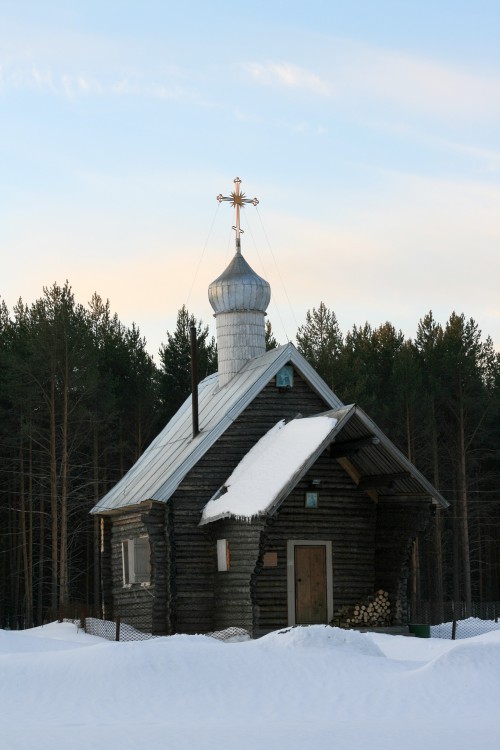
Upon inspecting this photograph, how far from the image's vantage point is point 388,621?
27.3m

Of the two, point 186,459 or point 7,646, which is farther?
point 186,459

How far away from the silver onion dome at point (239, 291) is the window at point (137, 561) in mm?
6936

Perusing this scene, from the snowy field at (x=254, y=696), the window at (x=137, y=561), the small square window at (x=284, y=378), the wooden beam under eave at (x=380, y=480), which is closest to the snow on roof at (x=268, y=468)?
the small square window at (x=284, y=378)

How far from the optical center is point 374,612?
2719cm

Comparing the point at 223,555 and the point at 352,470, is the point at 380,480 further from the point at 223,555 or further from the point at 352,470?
the point at 223,555

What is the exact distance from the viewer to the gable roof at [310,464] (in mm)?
24672

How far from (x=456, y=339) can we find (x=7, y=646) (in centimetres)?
3001

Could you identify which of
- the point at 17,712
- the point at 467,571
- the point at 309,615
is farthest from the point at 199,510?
the point at 467,571

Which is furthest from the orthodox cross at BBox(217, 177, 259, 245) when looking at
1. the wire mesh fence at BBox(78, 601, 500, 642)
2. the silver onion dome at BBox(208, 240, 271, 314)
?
the wire mesh fence at BBox(78, 601, 500, 642)

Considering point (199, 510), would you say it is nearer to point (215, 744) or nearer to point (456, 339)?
point (215, 744)

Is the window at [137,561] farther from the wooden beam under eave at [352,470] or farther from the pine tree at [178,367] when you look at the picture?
the pine tree at [178,367]

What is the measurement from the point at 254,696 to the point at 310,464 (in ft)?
27.6

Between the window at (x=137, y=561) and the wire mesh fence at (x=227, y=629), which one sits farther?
the window at (x=137, y=561)

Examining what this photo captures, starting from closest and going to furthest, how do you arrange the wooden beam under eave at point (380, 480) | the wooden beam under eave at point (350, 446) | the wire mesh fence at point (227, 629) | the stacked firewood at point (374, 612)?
the wooden beam under eave at point (350, 446)
the wire mesh fence at point (227, 629)
the wooden beam under eave at point (380, 480)
the stacked firewood at point (374, 612)
